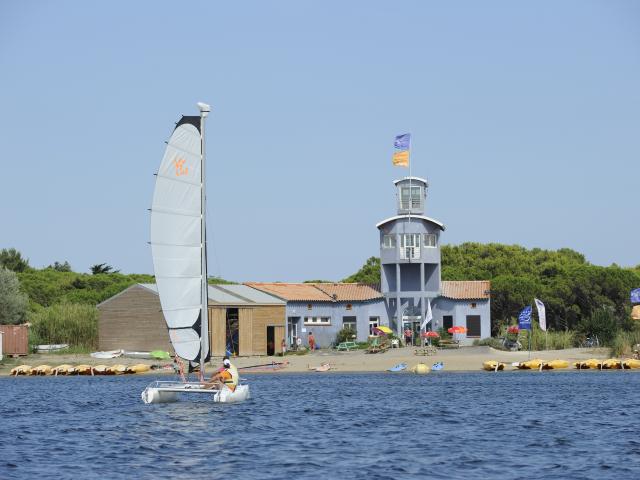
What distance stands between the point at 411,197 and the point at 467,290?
767 cm

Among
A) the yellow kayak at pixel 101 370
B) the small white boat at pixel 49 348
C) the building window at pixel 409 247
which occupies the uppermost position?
the building window at pixel 409 247

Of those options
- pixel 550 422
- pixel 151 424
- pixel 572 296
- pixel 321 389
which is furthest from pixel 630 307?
pixel 151 424

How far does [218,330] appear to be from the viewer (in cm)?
7419

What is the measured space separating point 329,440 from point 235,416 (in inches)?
293

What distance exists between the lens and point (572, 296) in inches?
3398

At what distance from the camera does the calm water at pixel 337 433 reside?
28672mm

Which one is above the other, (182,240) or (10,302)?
(10,302)

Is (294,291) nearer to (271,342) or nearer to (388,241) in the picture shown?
(271,342)

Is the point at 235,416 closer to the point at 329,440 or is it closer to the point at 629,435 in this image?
the point at 329,440

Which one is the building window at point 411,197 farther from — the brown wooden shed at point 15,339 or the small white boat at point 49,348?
the brown wooden shed at point 15,339

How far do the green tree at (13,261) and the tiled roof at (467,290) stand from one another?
5176 centimetres

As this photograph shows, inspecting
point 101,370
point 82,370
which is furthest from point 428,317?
point 82,370

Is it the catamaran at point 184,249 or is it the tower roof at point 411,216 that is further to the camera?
the tower roof at point 411,216

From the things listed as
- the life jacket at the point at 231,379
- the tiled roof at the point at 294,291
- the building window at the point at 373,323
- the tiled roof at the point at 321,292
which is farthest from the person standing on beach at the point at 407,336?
the life jacket at the point at 231,379
